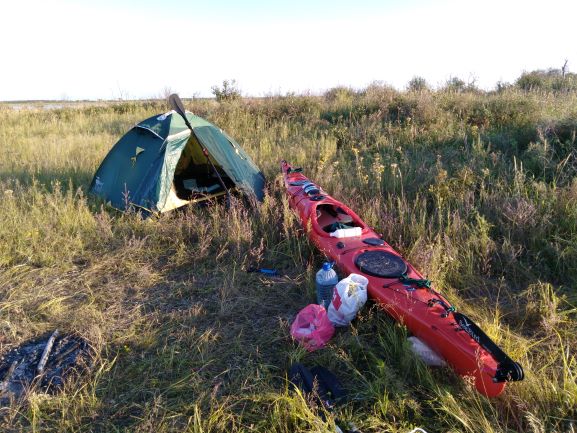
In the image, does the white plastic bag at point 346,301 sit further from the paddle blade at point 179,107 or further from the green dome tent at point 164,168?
the paddle blade at point 179,107

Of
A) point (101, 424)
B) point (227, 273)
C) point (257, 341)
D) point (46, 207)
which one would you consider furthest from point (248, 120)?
point (101, 424)

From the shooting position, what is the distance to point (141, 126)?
17.5 feet

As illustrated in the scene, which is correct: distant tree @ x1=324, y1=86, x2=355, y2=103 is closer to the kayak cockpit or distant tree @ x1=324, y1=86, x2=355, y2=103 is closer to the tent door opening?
the tent door opening

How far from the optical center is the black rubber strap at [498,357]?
2121 mm

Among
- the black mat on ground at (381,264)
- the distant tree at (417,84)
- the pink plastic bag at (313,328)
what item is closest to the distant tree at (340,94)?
the distant tree at (417,84)

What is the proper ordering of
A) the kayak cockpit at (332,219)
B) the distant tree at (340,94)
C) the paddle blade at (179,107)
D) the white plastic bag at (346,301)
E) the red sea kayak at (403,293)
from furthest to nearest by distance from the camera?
1. the distant tree at (340,94)
2. the paddle blade at (179,107)
3. the kayak cockpit at (332,219)
4. the white plastic bag at (346,301)
5. the red sea kayak at (403,293)

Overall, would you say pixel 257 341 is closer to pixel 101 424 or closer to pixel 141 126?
pixel 101 424

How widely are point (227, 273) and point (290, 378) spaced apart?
1492 mm

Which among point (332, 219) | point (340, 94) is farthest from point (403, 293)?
point (340, 94)

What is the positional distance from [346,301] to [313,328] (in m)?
0.30

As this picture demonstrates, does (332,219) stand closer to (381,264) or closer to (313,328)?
(381,264)

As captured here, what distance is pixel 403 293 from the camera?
2.89 metres

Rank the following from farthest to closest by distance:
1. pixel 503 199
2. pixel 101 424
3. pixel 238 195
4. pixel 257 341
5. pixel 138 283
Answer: pixel 238 195, pixel 503 199, pixel 138 283, pixel 257 341, pixel 101 424

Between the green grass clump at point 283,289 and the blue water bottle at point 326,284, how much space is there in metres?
0.22
